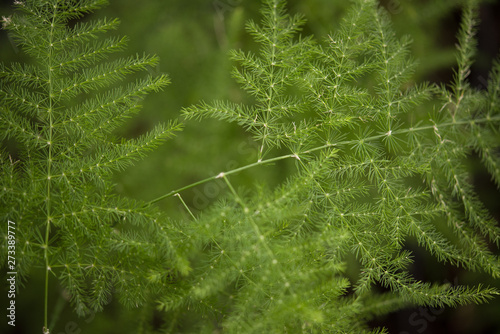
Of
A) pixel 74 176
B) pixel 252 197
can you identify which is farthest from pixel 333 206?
pixel 74 176

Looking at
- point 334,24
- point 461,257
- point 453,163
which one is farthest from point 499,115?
point 334,24

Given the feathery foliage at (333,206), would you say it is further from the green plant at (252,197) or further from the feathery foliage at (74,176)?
the feathery foliage at (74,176)

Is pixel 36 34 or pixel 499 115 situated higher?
pixel 36 34

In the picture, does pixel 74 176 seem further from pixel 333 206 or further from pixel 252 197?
pixel 333 206

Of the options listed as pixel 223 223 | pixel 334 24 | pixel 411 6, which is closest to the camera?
pixel 223 223

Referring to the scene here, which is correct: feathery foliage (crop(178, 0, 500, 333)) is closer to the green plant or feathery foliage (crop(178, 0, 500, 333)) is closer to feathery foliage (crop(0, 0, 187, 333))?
the green plant

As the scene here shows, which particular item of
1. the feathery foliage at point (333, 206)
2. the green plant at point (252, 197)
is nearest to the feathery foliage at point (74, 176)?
the green plant at point (252, 197)

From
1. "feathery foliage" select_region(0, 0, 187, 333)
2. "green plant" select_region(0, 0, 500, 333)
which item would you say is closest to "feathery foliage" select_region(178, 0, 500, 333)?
"green plant" select_region(0, 0, 500, 333)

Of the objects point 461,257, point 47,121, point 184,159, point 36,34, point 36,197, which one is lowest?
point 184,159

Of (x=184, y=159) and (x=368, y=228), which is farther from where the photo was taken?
(x=184, y=159)

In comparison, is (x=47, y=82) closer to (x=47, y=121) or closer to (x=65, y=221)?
(x=47, y=121)

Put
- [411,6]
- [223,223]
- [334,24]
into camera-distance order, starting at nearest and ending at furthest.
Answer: [223,223]
[334,24]
[411,6]
